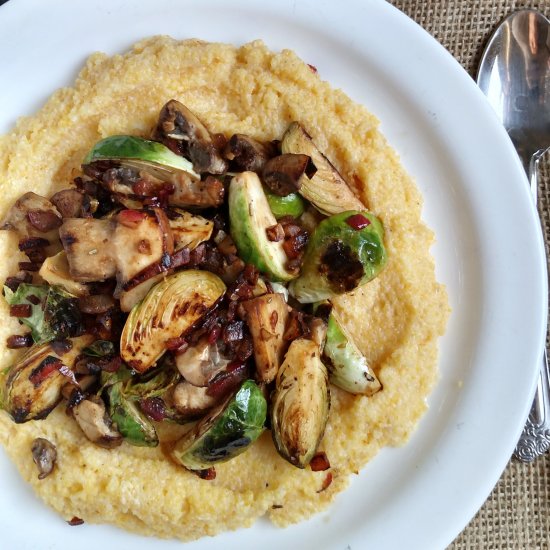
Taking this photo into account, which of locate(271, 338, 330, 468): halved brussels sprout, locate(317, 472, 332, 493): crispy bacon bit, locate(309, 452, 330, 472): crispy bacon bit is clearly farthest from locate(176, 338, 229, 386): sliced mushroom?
locate(317, 472, 332, 493): crispy bacon bit

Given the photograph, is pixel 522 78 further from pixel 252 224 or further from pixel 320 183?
pixel 252 224

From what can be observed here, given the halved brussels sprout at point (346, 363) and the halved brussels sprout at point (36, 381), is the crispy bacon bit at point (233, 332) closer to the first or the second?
the halved brussels sprout at point (346, 363)

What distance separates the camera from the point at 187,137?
9.53ft

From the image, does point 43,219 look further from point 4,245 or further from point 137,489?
point 137,489

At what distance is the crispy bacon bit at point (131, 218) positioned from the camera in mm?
2684

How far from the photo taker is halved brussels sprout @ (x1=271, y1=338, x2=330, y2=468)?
2.70 m

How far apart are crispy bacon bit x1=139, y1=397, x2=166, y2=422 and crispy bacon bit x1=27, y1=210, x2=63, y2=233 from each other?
1.09 metres

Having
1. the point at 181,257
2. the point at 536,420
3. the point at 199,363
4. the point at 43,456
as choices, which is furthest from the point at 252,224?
the point at 536,420

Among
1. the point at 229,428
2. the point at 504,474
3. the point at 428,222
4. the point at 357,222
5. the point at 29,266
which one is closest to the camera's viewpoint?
the point at 229,428

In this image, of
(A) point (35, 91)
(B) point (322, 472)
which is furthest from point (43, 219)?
(B) point (322, 472)

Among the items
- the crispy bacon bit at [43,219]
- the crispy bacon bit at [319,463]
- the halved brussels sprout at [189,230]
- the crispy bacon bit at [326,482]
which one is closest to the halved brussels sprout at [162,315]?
the halved brussels sprout at [189,230]

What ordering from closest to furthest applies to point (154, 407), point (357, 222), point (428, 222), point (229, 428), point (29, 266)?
point (229, 428) < point (357, 222) < point (154, 407) < point (29, 266) < point (428, 222)

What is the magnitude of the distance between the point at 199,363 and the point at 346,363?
0.77 meters

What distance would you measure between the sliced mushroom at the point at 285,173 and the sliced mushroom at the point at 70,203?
1.02 m
